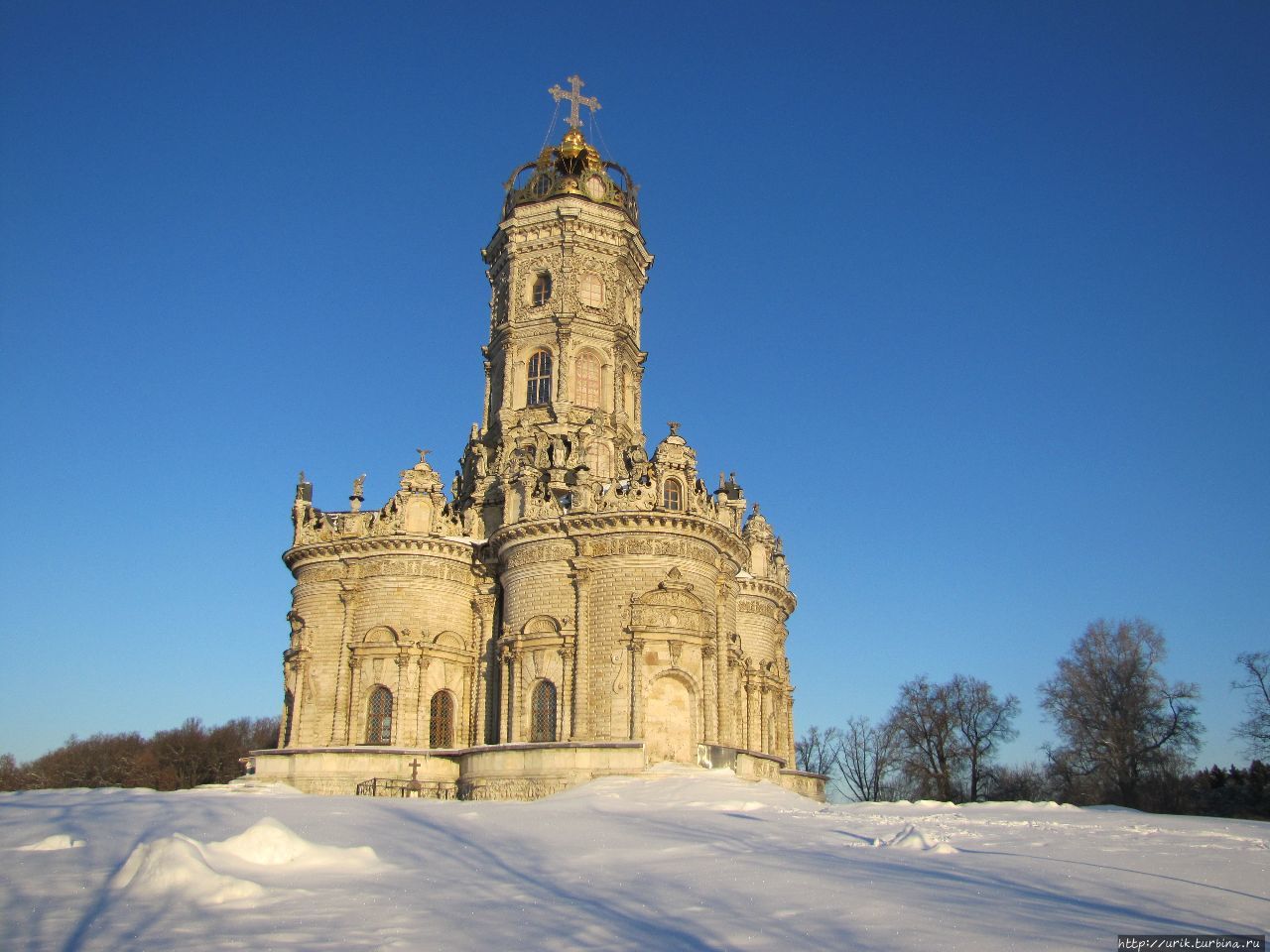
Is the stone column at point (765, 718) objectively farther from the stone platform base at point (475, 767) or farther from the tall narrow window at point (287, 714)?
the tall narrow window at point (287, 714)

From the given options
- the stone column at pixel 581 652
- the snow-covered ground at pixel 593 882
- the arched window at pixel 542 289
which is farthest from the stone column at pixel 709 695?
the arched window at pixel 542 289

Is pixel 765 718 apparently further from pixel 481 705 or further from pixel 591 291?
pixel 591 291

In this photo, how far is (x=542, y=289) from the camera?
4122cm

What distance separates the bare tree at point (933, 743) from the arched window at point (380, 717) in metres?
28.6

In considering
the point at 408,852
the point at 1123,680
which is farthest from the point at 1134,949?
the point at 1123,680

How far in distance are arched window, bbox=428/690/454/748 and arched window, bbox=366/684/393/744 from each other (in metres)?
1.32

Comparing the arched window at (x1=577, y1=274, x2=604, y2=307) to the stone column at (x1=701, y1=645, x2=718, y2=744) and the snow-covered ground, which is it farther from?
the snow-covered ground

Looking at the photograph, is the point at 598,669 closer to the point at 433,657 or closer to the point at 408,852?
the point at 433,657

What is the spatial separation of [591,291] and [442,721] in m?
17.4

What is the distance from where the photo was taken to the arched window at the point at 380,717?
33656 millimetres

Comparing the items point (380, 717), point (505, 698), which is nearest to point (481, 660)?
point (505, 698)

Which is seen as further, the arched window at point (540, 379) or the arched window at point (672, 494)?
the arched window at point (540, 379)

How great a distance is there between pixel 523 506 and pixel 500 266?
13.0 meters

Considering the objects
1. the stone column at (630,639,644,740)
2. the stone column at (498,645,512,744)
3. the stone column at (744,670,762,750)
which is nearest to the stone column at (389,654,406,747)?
the stone column at (498,645,512,744)
